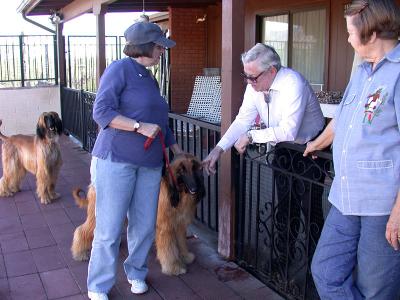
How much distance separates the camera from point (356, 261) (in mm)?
2379

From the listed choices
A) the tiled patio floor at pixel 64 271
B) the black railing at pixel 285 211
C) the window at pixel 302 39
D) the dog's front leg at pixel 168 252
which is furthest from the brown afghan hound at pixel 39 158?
the window at pixel 302 39

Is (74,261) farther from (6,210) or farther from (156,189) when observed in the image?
(6,210)

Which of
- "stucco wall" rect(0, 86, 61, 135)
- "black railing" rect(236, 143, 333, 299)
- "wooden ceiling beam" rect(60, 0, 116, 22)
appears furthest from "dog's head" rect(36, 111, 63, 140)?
"stucco wall" rect(0, 86, 61, 135)

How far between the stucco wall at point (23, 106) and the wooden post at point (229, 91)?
27.7 ft

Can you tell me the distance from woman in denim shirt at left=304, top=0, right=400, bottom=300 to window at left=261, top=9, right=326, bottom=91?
6.72 meters

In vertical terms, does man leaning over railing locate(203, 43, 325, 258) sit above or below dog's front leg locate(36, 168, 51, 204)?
above

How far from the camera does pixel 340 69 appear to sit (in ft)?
27.2

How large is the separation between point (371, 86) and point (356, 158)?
317 millimetres

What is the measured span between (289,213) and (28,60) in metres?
10.2

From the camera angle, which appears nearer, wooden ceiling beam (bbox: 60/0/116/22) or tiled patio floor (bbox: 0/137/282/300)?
tiled patio floor (bbox: 0/137/282/300)

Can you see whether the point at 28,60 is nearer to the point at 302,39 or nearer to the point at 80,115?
the point at 80,115

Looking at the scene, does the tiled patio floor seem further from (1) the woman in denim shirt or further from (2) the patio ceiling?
(2) the patio ceiling

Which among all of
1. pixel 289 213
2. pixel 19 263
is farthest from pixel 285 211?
pixel 19 263

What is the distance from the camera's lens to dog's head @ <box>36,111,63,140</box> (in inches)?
236
